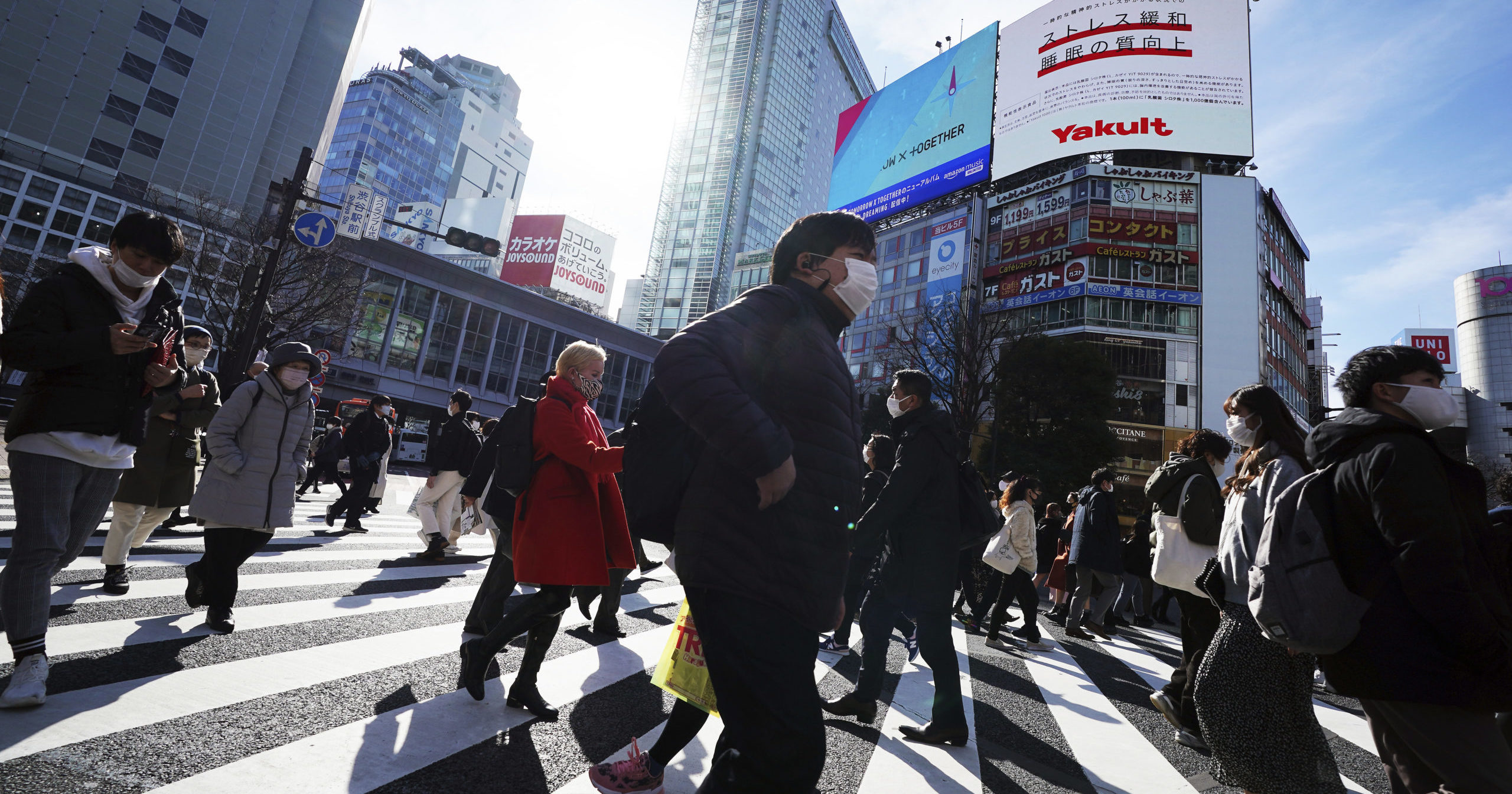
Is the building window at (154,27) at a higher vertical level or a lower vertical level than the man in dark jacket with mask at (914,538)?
higher

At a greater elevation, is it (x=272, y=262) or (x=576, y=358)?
(x=272, y=262)

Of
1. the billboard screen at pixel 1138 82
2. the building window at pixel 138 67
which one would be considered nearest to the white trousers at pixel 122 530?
the billboard screen at pixel 1138 82

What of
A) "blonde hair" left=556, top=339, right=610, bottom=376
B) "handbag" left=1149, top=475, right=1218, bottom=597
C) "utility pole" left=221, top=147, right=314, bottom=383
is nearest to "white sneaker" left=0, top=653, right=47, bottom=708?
"blonde hair" left=556, top=339, right=610, bottom=376

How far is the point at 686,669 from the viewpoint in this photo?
→ 2062 mm

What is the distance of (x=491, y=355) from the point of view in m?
43.3

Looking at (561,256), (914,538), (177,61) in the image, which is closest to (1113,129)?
(561,256)

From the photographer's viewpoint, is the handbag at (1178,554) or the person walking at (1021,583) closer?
the handbag at (1178,554)

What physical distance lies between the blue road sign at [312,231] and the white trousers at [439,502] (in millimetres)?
6680

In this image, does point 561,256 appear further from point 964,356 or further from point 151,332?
point 151,332

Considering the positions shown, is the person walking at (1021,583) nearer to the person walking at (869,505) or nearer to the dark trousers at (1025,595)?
the dark trousers at (1025,595)

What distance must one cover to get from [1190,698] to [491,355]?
4455cm

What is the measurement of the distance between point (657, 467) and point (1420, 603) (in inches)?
74.9

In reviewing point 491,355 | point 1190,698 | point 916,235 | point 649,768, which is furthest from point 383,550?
point 916,235

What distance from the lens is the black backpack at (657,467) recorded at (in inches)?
61.0
